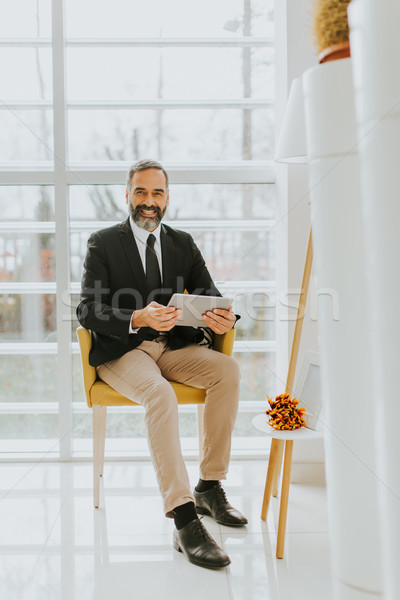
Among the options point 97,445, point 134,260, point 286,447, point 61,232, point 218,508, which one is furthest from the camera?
point 61,232

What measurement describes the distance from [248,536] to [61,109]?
84.3 inches

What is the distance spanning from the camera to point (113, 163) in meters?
2.75

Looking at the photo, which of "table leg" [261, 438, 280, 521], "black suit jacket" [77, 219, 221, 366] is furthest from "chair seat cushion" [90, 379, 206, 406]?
"table leg" [261, 438, 280, 521]

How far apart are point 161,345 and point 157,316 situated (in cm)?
28

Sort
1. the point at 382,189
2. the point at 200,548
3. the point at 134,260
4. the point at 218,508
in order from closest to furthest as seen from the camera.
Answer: the point at 382,189, the point at 200,548, the point at 218,508, the point at 134,260

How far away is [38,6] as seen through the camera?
2.66 metres

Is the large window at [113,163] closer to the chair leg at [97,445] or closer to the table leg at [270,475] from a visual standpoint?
the chair leg at [97,445]

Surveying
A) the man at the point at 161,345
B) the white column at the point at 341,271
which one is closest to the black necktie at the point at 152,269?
the man at the point at 161,345

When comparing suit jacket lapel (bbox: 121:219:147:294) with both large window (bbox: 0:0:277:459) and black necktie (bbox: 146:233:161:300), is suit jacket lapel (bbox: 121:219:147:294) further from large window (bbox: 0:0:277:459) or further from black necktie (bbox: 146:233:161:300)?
large window (bbox: 0:0:277:459)

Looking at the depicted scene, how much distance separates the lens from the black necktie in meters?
2.29

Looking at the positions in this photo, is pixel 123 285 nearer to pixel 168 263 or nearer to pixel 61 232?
pixel 168 263

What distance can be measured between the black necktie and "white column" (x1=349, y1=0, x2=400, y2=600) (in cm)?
197

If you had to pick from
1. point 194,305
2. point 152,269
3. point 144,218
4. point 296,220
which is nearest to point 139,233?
point 144,218

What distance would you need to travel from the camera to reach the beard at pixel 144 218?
233 cm
